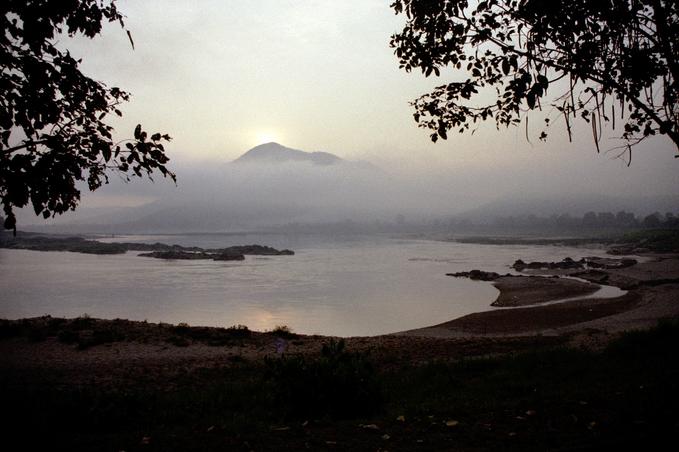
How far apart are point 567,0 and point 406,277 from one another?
49.0 metres

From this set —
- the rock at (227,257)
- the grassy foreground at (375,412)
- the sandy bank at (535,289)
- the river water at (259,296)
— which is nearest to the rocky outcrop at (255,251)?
the rock at (227,257)

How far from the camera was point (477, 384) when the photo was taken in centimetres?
920

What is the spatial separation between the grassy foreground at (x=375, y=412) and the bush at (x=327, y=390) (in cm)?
→ 2

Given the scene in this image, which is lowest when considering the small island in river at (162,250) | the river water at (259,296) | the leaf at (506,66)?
the river water at (259,296)

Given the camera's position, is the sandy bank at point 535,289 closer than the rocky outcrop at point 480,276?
Yes

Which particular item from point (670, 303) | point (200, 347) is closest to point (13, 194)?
point (200, 347)

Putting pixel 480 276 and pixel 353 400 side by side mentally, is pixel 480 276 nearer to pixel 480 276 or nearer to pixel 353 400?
pixel 480 276

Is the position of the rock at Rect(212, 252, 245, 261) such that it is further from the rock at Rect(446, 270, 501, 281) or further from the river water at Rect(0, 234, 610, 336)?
the rock at Rect(446, 270, 501, 281)

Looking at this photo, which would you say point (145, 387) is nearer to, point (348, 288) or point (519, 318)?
point (519, 318)

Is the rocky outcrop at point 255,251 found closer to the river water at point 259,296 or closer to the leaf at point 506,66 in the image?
the river water at point 259,296

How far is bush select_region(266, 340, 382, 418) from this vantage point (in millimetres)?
6898

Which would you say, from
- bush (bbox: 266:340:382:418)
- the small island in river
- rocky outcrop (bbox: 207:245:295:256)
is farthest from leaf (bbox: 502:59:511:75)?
rocky outcrop (bbox: 207:245:295:256)

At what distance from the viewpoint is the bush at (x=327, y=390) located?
272 inches

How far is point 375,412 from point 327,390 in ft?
2.56
